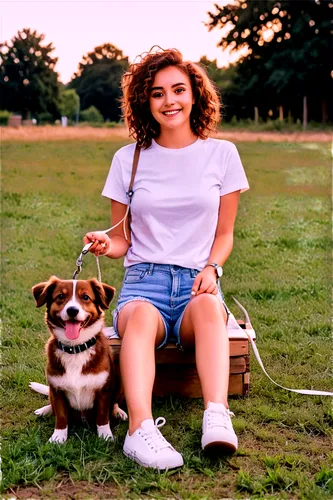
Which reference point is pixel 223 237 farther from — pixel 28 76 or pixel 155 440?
pixel 28 76

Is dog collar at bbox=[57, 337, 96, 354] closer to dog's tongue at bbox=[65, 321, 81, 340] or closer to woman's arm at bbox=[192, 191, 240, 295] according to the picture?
dog's tongue at bbox=[65, 321, 81, 340]

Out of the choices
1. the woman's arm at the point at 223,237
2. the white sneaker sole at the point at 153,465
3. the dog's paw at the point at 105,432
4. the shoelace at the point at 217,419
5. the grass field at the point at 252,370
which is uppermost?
the woman's arm at the point at 223,237

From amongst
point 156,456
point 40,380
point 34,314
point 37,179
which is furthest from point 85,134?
point 156,456

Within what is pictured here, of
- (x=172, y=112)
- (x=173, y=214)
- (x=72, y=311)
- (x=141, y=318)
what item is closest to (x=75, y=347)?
(x=72, y=311)

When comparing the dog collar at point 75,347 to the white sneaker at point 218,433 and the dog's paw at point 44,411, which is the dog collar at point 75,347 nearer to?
the dog's paw at point 44,411

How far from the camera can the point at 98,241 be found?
129 inches

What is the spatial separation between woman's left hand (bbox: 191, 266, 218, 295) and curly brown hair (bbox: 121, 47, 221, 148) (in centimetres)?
84

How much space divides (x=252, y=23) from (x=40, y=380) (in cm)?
3371

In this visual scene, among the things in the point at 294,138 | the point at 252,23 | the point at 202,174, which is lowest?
the point at 294,138

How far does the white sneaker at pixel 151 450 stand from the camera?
276 centimetres

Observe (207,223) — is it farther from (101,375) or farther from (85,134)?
(85,134)

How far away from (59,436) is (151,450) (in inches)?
21.1

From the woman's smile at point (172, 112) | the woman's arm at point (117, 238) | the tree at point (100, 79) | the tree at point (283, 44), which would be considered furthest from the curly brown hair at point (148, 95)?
the tree at point (283, 44)

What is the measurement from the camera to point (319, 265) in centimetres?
691
